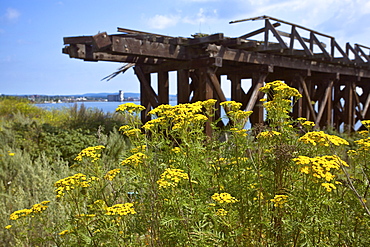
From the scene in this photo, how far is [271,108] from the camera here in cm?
283

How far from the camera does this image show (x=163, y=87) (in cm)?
887

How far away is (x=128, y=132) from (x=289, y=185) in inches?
51.2

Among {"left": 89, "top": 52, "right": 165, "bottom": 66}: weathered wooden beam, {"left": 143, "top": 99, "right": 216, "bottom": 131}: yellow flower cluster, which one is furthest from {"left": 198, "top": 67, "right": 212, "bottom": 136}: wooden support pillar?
{"left": 143, "top": 99, "right": 216, "bottom": 131}: yellow flower cluster

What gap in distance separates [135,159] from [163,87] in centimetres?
667

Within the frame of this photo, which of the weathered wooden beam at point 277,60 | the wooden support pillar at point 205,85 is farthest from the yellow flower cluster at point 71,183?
the weathered wooden beam at point 277,60

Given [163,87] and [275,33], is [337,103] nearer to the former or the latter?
[275,33]

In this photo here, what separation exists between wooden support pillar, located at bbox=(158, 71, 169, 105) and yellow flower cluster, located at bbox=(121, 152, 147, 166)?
6538 mm

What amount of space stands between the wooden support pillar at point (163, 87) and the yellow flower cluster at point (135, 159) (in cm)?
654

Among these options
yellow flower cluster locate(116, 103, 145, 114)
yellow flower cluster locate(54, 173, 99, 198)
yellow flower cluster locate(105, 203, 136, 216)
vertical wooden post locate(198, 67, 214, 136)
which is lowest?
yellow flower cluster locate(105, 203, 136, 216)

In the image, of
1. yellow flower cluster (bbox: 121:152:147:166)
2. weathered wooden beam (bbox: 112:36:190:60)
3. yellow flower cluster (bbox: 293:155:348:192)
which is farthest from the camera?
weathered wooden beam (bbox: 112:36:190:60)

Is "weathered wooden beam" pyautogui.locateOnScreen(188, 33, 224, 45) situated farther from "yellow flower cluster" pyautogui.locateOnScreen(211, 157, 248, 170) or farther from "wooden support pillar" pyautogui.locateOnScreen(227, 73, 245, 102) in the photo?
"yellow flower cluster" pyautogui.locateOnScreen(211, 157, 248, 170)

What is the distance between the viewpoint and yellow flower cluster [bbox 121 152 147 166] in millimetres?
2313

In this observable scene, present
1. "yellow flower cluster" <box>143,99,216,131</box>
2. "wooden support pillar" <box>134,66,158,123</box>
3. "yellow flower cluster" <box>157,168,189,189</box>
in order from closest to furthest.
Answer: "yellow flower cluster" <box>157,168,189,189</box> < "yellow flower cluster" <box>143,99,216,131</box> < "wooden support pillar" <box>134,66,158,123</box>

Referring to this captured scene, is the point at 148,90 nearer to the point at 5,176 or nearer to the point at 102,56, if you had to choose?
the point at 102,56
